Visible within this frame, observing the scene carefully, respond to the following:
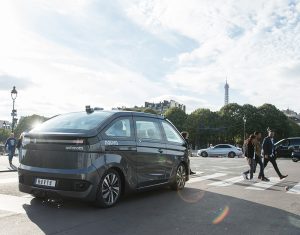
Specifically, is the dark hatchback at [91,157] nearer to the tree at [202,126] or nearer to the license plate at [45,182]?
the license plate at [45,182]

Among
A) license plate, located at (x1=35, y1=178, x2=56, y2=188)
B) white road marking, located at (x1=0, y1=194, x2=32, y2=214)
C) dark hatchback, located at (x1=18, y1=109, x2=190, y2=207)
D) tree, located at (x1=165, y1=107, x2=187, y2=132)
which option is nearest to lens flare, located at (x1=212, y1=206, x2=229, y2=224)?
dark hatchback, located at (x1=18, y1=109, x2=190, y2=207)

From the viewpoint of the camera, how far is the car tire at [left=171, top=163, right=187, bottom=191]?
10.2 metres

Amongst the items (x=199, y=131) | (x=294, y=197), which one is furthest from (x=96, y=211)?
(x=199, y=131)

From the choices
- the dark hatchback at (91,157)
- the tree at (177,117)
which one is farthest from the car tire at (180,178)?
the tree at (177,117)

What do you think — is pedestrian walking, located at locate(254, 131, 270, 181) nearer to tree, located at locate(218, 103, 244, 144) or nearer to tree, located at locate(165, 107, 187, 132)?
tree, located at locate(218, 103, 244, 144)

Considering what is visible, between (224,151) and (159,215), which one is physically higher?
(224,151)

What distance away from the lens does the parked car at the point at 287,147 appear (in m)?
36.9

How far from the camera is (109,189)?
25.2ft

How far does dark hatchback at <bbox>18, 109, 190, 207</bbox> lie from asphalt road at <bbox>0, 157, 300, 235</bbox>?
1.11ft

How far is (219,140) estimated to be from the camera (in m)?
108

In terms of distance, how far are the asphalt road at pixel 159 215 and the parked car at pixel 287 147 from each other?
93.0 feet

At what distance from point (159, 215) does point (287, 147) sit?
1270 inches

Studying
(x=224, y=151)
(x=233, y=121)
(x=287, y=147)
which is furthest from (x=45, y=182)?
(x=233, y=121)

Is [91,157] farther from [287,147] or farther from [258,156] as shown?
[287,147]
